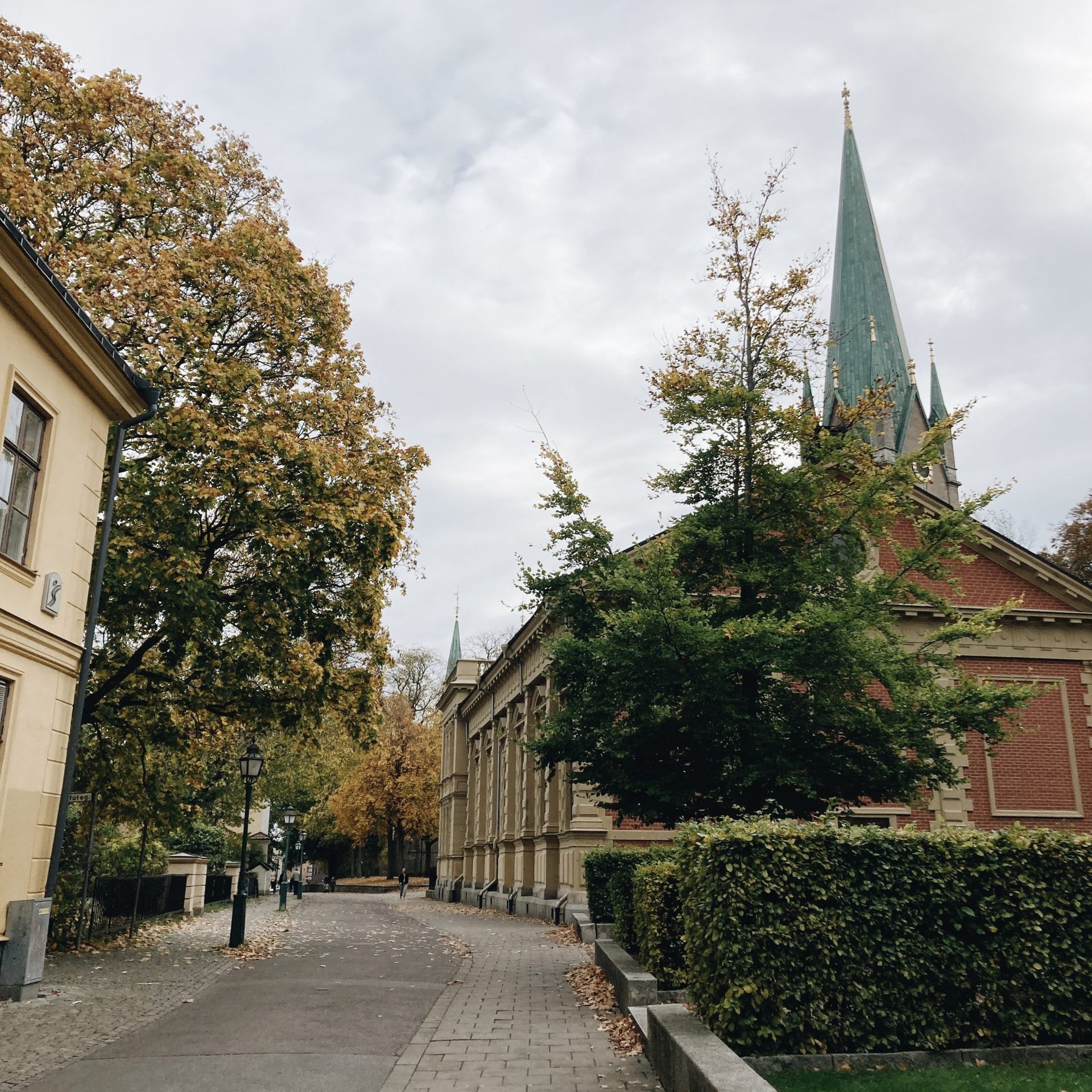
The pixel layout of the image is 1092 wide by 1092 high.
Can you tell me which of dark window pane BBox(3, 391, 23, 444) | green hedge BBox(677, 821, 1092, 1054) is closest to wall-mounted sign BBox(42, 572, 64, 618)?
dark window pane BBox(3, 391, 23, 444)

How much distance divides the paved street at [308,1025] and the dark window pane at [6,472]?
17.4 feet

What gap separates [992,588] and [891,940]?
22835 millimetres

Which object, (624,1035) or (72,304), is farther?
(72,304)

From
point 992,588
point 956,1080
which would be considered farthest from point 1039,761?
point 956,1080

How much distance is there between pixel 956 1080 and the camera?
6281mm

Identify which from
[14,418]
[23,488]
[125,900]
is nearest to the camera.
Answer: [14,418]

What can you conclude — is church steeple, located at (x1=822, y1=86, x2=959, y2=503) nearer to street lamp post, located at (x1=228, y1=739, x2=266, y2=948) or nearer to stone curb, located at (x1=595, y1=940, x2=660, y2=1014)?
street lamp post, located at (x1=228, y1=739, x2=266, y2=948)

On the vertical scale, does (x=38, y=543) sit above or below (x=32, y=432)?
below

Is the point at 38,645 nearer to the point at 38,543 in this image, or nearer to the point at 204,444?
the point at 38,543

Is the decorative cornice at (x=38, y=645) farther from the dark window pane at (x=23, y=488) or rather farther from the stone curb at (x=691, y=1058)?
the stone curb at (x=691, y=1058)

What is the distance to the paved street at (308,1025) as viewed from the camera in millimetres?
7664

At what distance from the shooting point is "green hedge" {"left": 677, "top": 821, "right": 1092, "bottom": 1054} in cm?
696

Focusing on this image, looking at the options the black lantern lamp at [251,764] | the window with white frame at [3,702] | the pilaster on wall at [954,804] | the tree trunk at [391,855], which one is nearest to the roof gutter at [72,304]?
the window with white frame at [3,702]

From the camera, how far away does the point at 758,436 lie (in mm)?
15883
